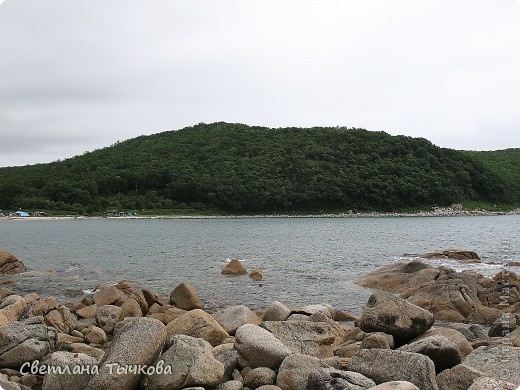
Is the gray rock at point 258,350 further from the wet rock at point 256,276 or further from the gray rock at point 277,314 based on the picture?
the wet rock at point 256,276

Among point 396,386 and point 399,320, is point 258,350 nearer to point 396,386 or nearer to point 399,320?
point 396,386

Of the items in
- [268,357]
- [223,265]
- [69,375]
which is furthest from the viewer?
[223,265]

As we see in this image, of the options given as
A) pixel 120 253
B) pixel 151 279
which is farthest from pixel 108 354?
pixel 120 253

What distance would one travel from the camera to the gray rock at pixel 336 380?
281 inches

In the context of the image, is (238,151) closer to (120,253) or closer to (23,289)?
(120,253)

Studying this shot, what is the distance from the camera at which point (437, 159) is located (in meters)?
128

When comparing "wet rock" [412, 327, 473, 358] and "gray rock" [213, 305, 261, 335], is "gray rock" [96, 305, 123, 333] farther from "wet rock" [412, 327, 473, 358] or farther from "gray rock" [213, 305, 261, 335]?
"wet rock" [412, 327, 473, 358]

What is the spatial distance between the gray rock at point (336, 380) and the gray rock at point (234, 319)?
203 inches

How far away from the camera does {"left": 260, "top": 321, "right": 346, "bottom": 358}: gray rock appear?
10.1 metres

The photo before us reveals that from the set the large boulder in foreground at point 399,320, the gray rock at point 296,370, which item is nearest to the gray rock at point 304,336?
the large boulder in foreground at point 399,320

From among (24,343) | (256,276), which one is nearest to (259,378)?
(24,343)

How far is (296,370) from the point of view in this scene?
8047 mm

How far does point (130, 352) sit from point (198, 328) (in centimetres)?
314

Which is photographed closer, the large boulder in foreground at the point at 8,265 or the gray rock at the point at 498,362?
the gray rock at the point at 498,362
